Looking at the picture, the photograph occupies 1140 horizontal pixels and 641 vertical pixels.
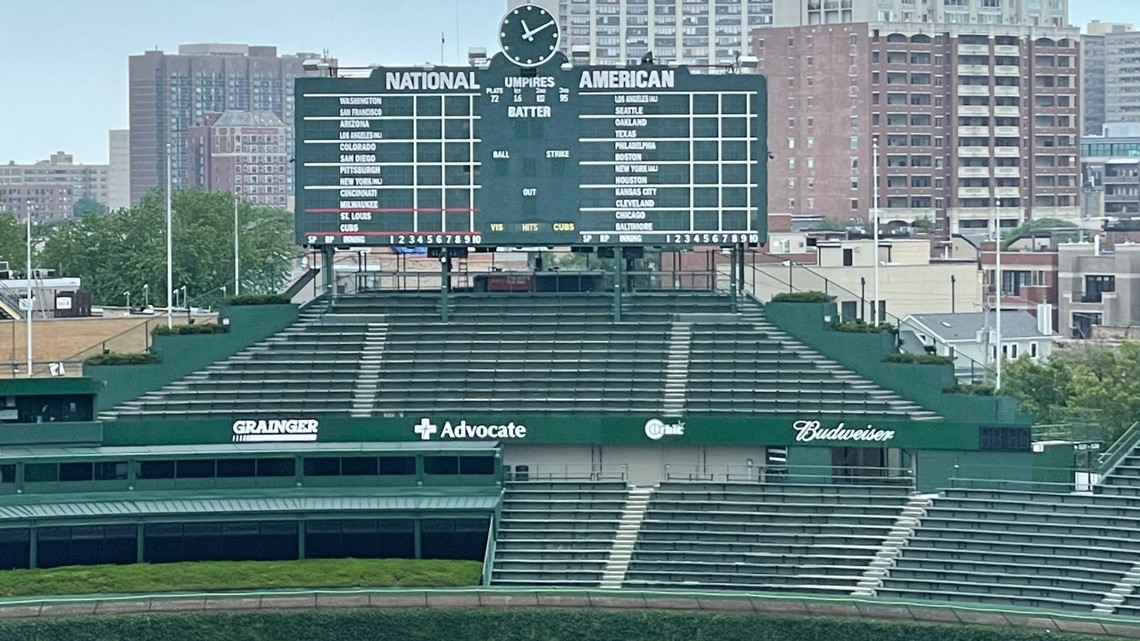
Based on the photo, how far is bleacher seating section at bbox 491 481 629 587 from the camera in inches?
2489

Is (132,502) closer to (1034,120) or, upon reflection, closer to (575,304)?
(575,304)

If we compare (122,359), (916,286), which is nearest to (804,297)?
(122,359)

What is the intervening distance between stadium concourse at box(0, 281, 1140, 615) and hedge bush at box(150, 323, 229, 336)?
298 mm

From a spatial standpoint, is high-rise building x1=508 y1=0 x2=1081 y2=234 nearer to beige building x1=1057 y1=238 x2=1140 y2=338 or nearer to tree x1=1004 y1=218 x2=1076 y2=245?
tree x1=1004 y1=218 x2=1076 y2=245

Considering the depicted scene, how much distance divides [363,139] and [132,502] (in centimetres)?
1443

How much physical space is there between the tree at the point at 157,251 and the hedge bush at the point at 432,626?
62.1m

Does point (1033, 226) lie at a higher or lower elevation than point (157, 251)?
higher

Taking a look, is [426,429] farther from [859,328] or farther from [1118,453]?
[1118,453]

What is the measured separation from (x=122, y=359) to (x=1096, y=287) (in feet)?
235

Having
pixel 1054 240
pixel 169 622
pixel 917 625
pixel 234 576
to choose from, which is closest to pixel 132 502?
pixel 234 576

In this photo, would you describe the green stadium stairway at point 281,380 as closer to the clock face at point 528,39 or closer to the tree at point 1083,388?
the clock face at point 528,39

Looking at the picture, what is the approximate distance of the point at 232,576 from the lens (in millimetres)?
63094

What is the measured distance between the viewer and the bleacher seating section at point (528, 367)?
70.3 m

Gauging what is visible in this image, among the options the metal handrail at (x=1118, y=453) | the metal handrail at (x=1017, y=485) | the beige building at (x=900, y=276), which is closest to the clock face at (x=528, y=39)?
the metal handrail at (x=1017, y=485)
